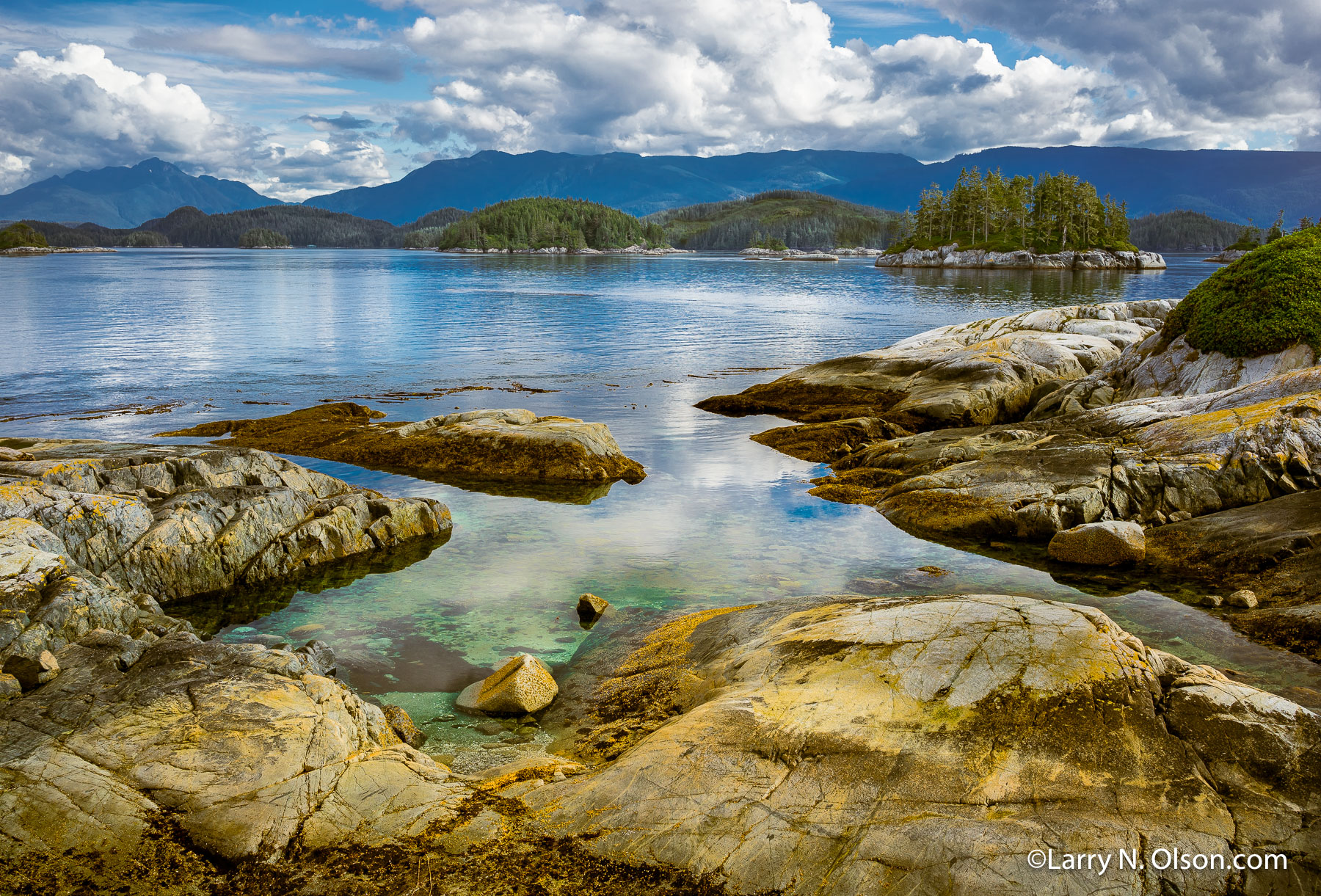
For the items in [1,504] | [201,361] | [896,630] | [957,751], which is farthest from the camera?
[201,361]

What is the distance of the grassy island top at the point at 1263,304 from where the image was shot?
18609mm

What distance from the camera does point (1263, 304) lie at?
19281 millimetres

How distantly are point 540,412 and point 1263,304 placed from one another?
21661mm

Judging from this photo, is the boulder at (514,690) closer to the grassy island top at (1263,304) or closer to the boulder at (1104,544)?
the boulder at (1104,544)

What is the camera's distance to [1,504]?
35.1 feet

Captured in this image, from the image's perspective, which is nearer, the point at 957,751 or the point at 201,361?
the point at 957,751

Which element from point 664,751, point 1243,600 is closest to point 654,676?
point 664,751

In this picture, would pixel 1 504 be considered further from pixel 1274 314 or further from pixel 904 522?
pixel 1274 314

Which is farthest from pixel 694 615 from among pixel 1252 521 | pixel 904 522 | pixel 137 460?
pixel 137 460

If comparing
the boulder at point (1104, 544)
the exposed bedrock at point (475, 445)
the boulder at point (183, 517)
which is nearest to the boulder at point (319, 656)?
the boulder at point (183, 517)

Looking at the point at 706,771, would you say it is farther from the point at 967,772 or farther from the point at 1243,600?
the point at 1243,600

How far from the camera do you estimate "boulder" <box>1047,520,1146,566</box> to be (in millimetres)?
12461

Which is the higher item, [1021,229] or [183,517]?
[1021,229]

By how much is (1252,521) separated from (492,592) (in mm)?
12397
